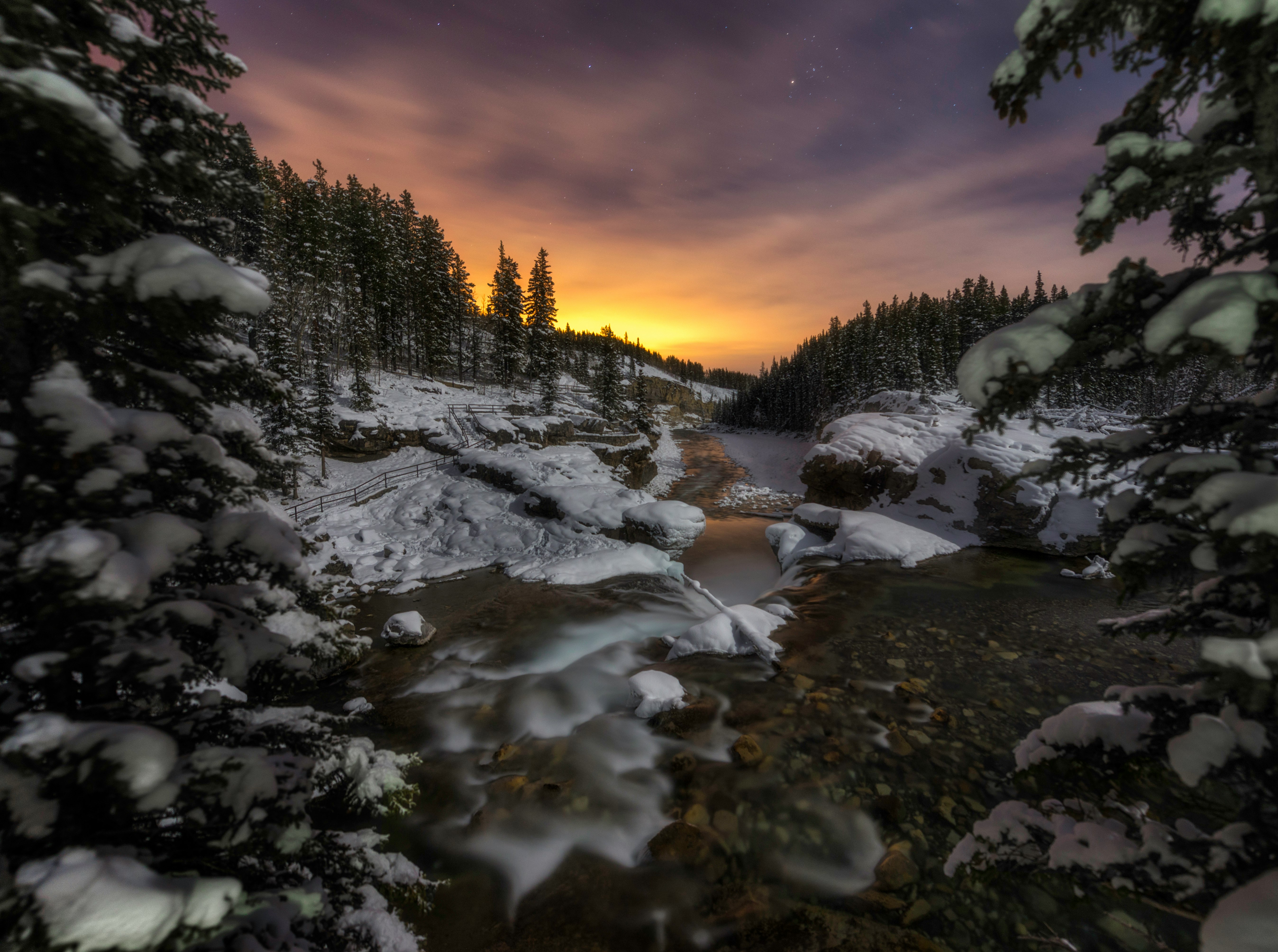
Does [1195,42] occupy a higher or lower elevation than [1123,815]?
higher

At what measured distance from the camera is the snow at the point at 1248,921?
1.79 m

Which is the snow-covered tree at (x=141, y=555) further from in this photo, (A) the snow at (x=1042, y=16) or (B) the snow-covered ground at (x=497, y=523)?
(B) the snow-covered ground at (x=497, y=523)

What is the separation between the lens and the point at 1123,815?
5.53 metres

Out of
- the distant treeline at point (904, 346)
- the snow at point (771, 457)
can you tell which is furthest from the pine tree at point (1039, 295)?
the snow at point (771, 457)

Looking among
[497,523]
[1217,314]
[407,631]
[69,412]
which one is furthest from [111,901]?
[497,523]

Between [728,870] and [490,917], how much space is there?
2.72m

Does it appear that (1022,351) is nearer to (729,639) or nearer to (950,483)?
(729,639)

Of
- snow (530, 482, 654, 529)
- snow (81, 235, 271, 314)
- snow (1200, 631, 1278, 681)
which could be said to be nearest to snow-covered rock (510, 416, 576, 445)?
snow (530, 482, 654, 529)

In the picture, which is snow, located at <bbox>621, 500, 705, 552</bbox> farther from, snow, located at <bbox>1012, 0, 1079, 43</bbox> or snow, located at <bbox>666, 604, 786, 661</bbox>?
snow, located at <bbox>1012, 0, 1079, 43</bbox>

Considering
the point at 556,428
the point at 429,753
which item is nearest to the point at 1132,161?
the point at 429,753

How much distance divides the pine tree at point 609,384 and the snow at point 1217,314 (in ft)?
129

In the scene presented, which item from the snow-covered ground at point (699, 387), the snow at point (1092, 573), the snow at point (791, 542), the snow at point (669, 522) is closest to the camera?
the snow at point (1092, 573)

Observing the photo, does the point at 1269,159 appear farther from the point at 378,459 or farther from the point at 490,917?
the point at 378,459

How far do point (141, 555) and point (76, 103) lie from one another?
2.50 meters
